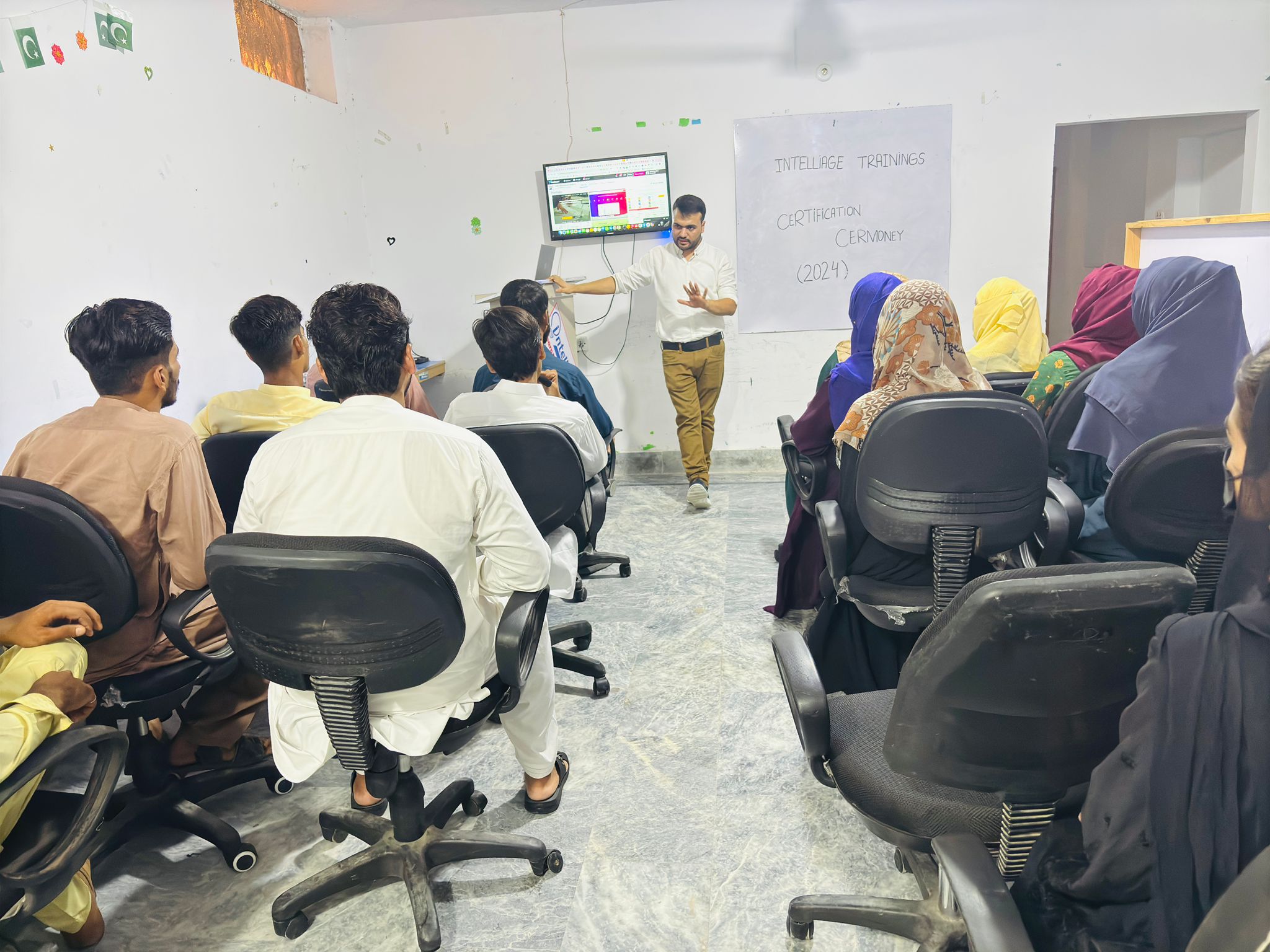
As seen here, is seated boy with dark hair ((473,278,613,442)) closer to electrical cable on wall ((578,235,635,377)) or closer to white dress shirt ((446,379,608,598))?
white dress shirt ((446,379,608,598))

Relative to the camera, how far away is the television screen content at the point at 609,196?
448cm

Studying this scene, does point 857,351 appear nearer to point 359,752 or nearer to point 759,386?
point 359,752

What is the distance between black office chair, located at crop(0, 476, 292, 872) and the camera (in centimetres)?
152

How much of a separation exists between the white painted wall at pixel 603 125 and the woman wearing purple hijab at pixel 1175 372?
2658 mm

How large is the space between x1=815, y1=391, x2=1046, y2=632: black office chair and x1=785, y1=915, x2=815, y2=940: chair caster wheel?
2.32 feet

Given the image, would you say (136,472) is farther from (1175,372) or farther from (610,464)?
(1175,372)

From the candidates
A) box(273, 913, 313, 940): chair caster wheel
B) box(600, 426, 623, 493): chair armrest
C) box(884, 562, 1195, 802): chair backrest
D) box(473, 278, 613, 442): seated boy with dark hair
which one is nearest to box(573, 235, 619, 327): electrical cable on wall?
box(473, 278, 613, 442): seated boy with dark hair

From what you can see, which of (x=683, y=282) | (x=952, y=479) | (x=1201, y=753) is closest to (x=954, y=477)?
(x=952, y=479)

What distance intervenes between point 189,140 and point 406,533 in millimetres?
2586

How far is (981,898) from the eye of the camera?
0.94 metres

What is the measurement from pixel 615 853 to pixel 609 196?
3636 millimetres

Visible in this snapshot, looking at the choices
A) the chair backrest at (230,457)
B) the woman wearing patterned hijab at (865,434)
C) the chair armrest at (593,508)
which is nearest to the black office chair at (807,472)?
the woman wearing patterned hijab at (865,434)

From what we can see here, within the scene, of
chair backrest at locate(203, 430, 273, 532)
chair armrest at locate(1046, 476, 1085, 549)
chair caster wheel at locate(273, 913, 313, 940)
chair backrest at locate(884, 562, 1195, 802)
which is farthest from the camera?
chair backrest at locate(203, 430, 273, 532)

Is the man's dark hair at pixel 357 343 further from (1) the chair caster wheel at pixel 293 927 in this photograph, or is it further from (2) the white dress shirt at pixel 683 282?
(2) the white dress shirt at pixel 683 282
